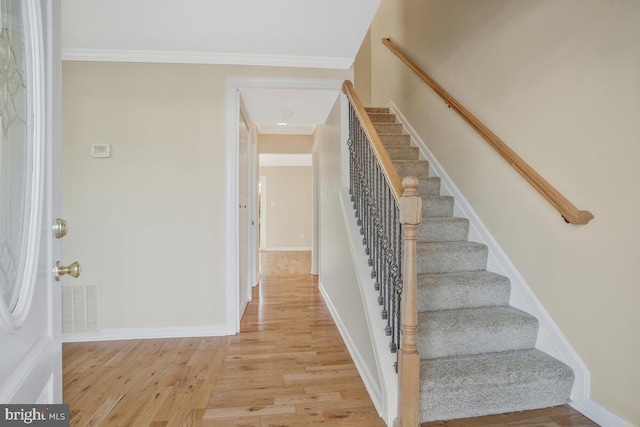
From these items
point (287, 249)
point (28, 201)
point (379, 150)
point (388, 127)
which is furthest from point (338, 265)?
point (287, 249)

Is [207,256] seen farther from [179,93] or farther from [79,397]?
[179,93]

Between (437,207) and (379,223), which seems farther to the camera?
(437,207)

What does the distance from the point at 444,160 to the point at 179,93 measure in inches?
94.6

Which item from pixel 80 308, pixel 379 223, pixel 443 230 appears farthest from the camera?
pixel 80 308

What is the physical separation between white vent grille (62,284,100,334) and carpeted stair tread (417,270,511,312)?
2576mm

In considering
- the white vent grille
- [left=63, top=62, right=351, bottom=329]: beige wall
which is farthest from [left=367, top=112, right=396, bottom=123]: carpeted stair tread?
Result: the white vent grille

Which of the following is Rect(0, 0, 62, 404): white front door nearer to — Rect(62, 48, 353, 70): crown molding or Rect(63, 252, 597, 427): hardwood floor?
Rect(63, 252, 597, 427): hardwood floor

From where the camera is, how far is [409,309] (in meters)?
1.43

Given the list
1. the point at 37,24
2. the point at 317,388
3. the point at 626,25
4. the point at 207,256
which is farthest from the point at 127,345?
the point at 626,25

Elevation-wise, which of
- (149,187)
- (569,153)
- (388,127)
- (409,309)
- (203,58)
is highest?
(203,58)

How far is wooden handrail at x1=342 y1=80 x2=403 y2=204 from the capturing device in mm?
1582

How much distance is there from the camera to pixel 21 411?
61 cm

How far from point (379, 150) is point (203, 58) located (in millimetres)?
1795

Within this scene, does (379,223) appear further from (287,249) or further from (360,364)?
(287,249)
